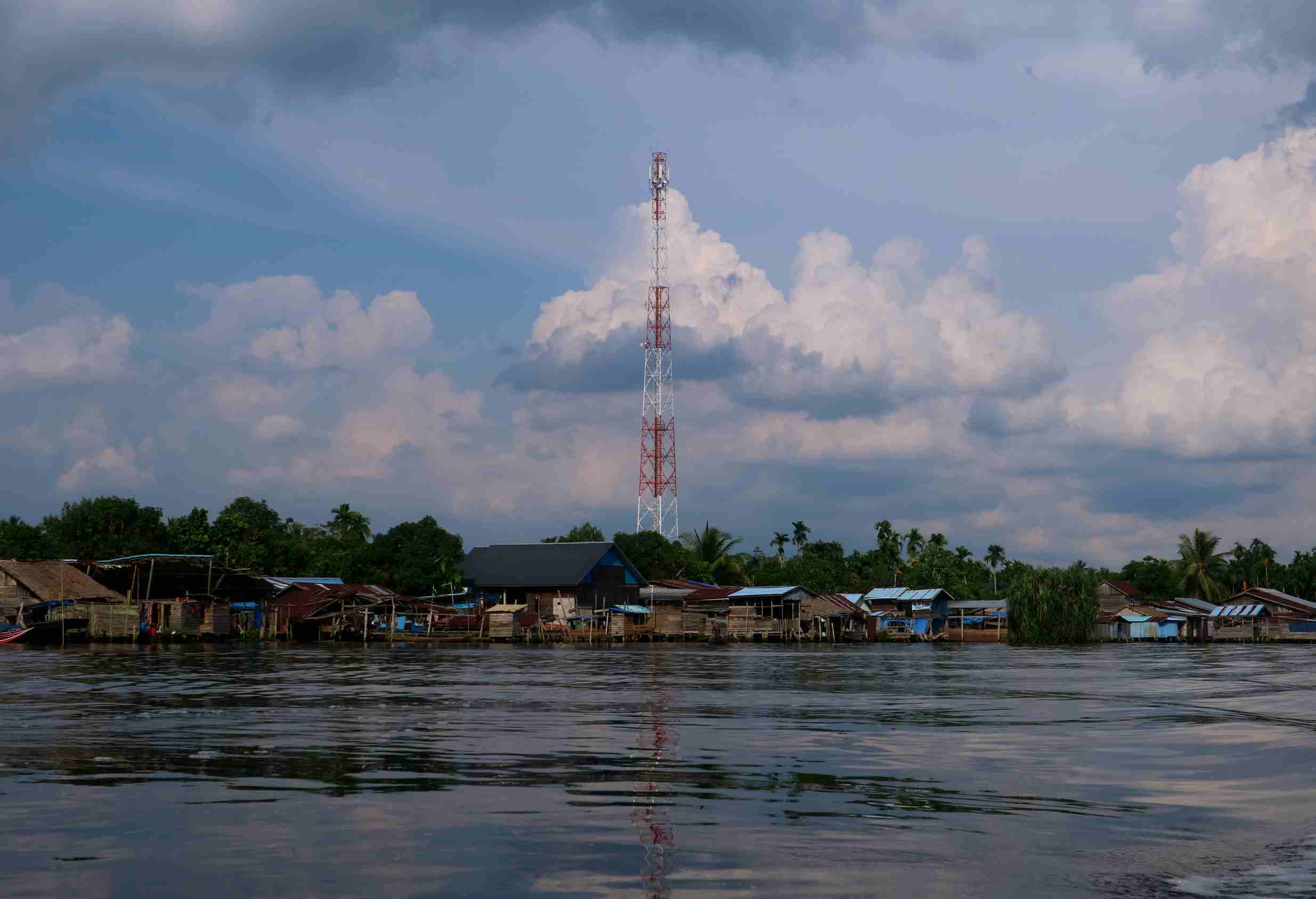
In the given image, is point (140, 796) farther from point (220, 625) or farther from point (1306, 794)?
point (220, 625)

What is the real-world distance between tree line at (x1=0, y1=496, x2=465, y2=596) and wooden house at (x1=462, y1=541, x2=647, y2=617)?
2768mm

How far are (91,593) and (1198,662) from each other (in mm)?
56280

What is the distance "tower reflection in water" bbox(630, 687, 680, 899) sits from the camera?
8.70 metres

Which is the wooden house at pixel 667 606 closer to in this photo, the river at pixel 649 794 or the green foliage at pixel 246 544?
the green foliage at pixel 246 544

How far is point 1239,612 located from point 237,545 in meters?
82.8

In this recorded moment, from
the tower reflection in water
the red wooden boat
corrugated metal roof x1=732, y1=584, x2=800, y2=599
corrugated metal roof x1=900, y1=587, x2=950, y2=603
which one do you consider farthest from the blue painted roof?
the tower reflection in water

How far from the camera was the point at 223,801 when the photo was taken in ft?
37.9

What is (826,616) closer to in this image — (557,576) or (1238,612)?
(557,576)

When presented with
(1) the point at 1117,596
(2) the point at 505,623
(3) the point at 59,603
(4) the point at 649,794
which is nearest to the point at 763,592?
(2) the point at 505,623

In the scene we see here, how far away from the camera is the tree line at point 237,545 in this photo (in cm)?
8900

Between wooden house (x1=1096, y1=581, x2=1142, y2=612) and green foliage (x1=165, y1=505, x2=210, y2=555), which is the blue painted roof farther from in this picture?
green foliage (x1=165, y1=505, x2=210, y2=555)

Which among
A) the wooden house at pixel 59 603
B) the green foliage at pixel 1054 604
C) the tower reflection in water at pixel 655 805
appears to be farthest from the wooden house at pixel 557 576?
the tower reflection in water at pixel 655 805

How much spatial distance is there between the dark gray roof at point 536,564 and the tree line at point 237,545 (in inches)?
84.8

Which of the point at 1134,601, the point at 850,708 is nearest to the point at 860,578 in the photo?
the point at 1134,601
